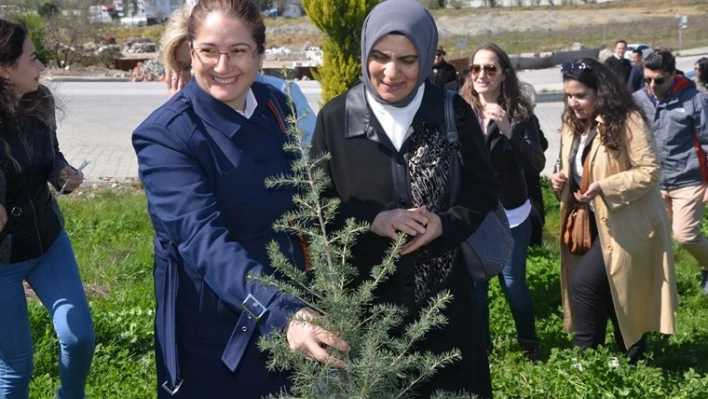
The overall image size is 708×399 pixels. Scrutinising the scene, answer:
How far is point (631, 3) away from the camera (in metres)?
83.8

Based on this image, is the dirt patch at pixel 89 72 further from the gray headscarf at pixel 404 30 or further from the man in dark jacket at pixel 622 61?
the gray headscarf at pixel 404 30

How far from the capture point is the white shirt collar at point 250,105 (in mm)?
2844

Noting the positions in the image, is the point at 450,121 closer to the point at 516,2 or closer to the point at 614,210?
the point at 614,210

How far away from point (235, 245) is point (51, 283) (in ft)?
5.77

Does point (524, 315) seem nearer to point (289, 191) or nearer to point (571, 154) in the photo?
point (571, 154)

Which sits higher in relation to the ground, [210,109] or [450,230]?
[210,109]

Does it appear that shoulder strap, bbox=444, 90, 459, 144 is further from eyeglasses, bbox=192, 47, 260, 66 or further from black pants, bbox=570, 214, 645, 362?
black pants, bbox=570, 214, 645, 362

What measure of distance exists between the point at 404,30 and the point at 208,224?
986mm

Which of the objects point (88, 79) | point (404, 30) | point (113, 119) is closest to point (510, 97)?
point (404, 30)

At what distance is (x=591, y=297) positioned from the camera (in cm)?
498

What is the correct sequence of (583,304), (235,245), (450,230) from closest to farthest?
(235,245) < (450,230) < (583,304)

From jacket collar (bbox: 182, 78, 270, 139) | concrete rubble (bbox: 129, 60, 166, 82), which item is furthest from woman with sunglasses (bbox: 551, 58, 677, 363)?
concrete rubble (bbox: 129, 60, 166, 82)

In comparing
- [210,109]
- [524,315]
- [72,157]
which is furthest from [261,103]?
[72,157]

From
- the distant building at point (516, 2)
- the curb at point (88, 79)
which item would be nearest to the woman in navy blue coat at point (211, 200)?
the curb at point (88, 79)
